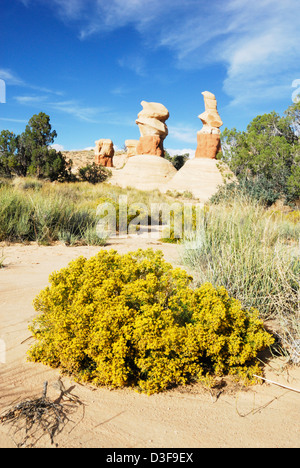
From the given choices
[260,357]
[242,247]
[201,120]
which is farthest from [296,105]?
[260,357]

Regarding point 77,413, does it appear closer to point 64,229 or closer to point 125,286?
point 125,286

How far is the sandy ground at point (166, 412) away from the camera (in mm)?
1788

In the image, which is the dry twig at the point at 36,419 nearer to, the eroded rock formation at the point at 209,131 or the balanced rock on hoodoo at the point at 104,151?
the eroded rock formation at the point at 209,131

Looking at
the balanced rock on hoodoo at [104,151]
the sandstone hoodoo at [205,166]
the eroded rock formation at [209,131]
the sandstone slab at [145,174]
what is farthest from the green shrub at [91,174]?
the balanced rock on hoodoo at [104,151]

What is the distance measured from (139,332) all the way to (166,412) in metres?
0.53

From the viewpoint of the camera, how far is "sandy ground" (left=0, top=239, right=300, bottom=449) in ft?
5.87

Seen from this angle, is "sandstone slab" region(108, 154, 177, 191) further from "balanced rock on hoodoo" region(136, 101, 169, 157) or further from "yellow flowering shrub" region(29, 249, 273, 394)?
"yellow flowering shrub" region(29, 249, 273, 394)

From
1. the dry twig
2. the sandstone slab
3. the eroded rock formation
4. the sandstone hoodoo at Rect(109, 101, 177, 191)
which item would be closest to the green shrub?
the sandstone hoodoo at Rect(109, 101, 177, 191)

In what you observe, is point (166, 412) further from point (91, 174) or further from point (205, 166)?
point (205, 166)

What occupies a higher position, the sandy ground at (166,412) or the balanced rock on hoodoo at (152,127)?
the balanced rock on hoodoo at (152,127)

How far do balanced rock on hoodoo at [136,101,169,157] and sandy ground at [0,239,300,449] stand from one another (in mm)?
37835

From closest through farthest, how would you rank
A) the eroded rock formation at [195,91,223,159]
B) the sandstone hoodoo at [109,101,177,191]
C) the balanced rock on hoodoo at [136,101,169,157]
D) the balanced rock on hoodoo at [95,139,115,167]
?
the eroded rock formation at [195,91,223,159] → the sandstone hoodoo at [109,101,177,191] → the balanced rock on hoodoo at [136,101,169,157] → the balanced rock on hoodoo at [95,139,115,167]

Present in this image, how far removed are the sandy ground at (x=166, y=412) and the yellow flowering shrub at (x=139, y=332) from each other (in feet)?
0.38

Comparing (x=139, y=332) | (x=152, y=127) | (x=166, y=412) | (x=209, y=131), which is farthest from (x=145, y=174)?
(x=166, y=412)
